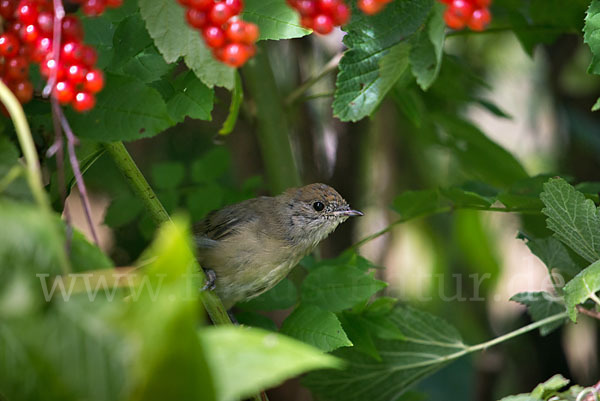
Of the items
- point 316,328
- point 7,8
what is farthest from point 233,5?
point 316,328

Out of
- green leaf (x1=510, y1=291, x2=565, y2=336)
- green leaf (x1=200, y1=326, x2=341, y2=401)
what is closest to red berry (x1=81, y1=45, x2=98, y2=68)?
green leaf (x1=200, y1=326, x2=341, y2=401)

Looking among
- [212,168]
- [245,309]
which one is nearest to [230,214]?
[212,168]

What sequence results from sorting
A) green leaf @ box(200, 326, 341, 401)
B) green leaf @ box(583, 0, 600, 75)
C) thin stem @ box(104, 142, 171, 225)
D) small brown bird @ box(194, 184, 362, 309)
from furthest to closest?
small brown bird @ box(194, 184, 362, 309), green leaf @ box(583, 0, 600, 75), thin stem @ box(104, 142, 171, 225), green leaf @ box(200, 326, 341, 401)

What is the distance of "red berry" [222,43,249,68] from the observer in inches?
43.9

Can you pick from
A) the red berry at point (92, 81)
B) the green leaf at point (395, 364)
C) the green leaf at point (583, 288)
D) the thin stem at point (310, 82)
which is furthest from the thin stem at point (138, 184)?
the thin stem at point (310, 82)

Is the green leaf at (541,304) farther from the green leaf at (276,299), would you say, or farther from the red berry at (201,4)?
the red berry at (201,4)

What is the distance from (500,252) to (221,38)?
233 centimetres

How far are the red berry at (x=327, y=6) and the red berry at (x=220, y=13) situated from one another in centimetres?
16

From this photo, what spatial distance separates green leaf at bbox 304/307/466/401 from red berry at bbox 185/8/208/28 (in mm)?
941

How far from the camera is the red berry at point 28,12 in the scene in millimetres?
1081

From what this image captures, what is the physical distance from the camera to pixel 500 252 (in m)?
3.18

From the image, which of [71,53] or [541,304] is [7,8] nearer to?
[71,53]

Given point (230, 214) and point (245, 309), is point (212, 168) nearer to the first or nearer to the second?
point (230, 214)

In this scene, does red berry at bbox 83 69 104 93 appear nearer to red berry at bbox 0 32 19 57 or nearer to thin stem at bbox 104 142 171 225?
red berry at bbox 0 32 19 57
